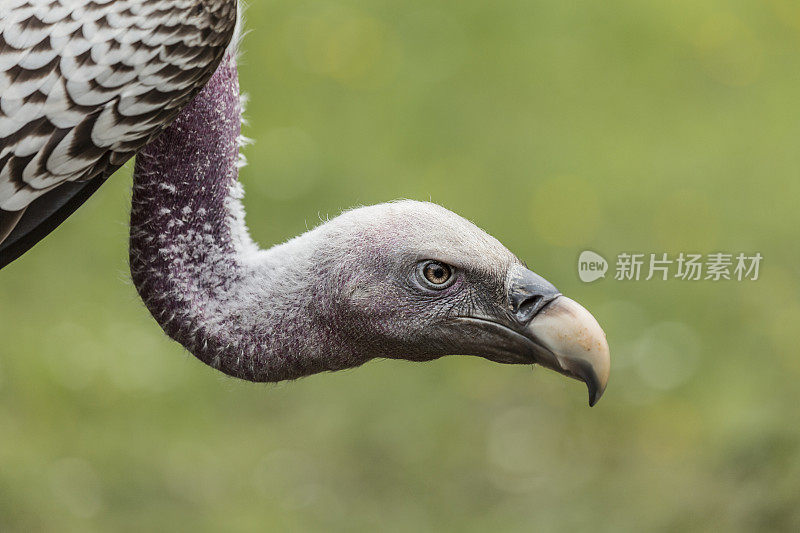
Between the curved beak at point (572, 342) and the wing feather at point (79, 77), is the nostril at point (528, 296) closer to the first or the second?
the curved beak at point (572, 342)

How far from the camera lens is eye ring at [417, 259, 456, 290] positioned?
11.9 feet

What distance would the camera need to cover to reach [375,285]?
145 inches

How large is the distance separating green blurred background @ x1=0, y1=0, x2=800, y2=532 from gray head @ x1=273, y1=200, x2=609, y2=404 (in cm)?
238

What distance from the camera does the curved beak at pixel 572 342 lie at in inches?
136

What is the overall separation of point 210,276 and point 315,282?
1.11 ft

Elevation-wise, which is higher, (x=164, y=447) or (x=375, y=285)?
(x=375, y=285)

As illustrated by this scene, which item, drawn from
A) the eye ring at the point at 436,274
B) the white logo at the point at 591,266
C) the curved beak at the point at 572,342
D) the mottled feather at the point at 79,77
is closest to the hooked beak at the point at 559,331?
the curved beak at the point at 572,342

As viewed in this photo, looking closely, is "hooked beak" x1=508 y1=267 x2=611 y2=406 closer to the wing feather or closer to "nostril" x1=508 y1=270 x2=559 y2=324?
"nostril" x1=508 y1=270 x2=559 y2=324

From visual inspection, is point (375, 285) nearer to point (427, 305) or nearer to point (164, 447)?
point (427, 305)

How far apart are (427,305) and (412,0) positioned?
6463mm

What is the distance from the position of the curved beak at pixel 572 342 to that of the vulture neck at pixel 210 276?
645 millimetres

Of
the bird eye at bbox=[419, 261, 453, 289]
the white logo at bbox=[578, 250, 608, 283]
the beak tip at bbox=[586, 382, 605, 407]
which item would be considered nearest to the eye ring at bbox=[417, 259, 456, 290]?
the bird eye at bbox=[419, 261, 453, 289]

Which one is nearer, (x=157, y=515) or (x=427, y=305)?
(x=427, y=305)

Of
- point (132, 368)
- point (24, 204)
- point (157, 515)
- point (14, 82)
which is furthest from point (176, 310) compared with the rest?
point (132, 368)
